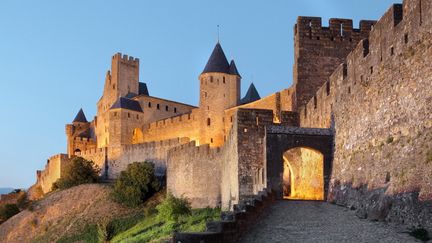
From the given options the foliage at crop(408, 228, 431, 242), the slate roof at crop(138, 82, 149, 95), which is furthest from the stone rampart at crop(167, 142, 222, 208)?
the slate roof at crop(138, 82, 149, 95)

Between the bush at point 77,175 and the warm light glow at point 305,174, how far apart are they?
29.7 metres

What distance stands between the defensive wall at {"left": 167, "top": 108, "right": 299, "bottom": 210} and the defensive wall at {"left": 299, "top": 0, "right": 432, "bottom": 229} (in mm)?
4063

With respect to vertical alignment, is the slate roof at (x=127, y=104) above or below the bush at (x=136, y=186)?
above

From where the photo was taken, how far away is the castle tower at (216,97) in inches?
2221

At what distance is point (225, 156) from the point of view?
1321 inches

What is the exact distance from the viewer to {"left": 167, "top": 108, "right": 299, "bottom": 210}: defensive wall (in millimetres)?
26797

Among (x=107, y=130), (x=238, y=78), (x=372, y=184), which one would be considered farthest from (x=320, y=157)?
(x=107, y=130)

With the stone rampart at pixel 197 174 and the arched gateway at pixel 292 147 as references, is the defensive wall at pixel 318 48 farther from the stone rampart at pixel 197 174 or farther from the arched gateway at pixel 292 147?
the stone rampart at pixel 197 174

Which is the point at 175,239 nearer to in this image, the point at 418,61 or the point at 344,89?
the point at 418,61

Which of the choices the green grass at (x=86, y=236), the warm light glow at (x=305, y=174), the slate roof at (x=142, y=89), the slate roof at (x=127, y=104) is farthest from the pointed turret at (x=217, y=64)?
the warm light glow at (x=305, y=174)

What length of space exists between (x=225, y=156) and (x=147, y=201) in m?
14.1

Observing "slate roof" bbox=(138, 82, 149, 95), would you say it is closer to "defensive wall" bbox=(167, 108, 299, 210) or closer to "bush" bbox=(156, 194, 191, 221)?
"defensive wall" bbox=(167, 108, 299, 210)

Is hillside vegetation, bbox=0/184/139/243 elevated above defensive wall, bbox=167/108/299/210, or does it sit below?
below

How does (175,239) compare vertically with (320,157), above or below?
below
